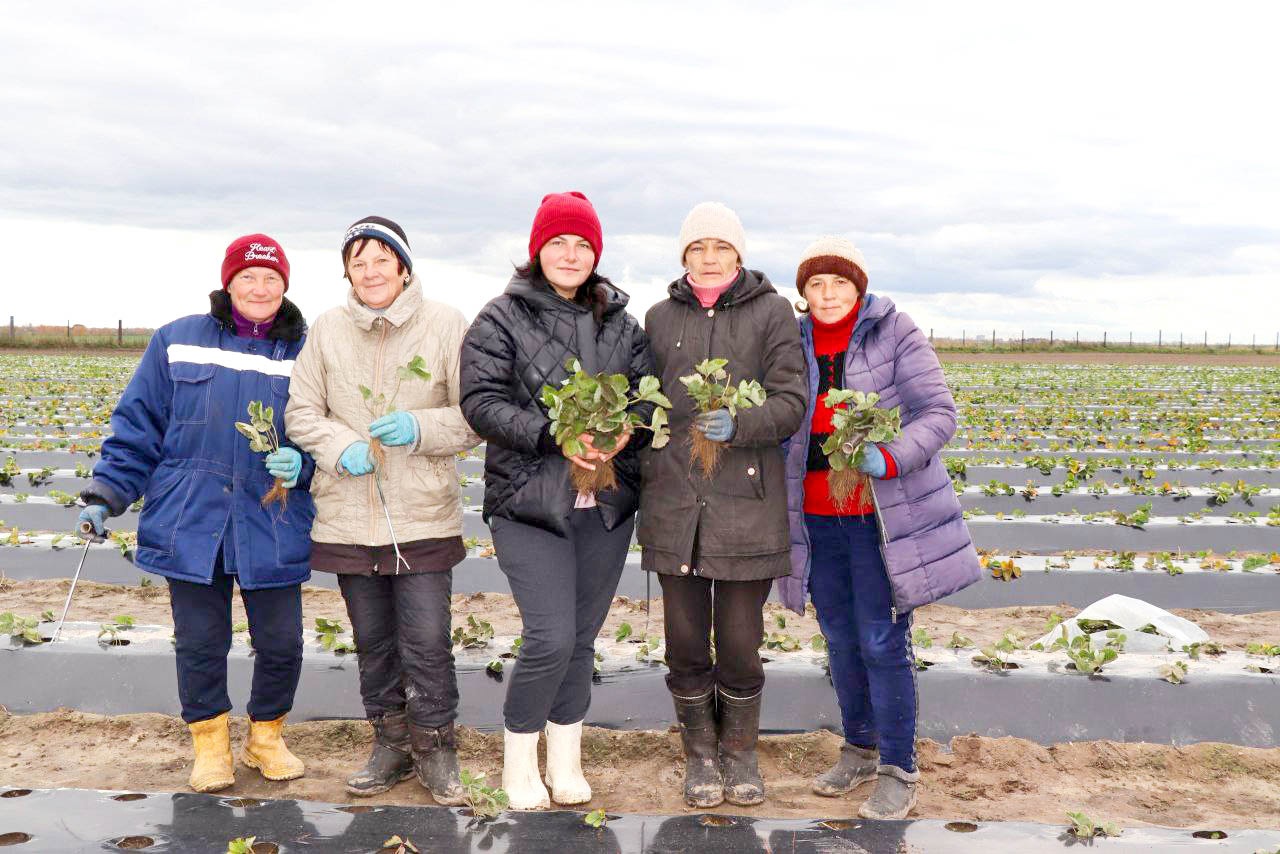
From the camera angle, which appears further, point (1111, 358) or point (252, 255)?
point (1111, 358)

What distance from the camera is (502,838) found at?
2982 mm

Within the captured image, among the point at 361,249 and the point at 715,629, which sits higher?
the point at 361,249

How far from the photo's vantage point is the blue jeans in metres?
3.24

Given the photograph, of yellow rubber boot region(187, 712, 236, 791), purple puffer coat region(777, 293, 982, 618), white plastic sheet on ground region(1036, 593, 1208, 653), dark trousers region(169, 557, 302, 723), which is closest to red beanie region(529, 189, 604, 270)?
purple puffer coat region(777, 293, 982, 618)

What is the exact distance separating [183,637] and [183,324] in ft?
3.43

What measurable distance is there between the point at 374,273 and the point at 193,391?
2.39 ft

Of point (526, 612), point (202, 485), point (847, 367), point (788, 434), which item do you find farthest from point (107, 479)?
point (847, 367)

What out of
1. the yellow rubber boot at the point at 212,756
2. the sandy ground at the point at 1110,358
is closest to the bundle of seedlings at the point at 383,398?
the yellow rubber boot at the point at 212,756

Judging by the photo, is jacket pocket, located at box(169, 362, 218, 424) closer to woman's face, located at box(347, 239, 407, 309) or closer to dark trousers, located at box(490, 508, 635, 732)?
woman's face, located at box(347, 239, 407, 309)

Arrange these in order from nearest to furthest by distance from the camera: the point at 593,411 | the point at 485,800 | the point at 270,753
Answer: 1. the point at 593,411
2. the point at 485,800
3. the point at 270,753

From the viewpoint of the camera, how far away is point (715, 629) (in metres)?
3.24

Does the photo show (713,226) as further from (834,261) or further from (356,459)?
(356,459)

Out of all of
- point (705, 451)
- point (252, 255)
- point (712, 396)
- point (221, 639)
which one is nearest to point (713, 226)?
point (712, 396)

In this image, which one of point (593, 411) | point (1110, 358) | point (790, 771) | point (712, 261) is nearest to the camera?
point (593, 411)
